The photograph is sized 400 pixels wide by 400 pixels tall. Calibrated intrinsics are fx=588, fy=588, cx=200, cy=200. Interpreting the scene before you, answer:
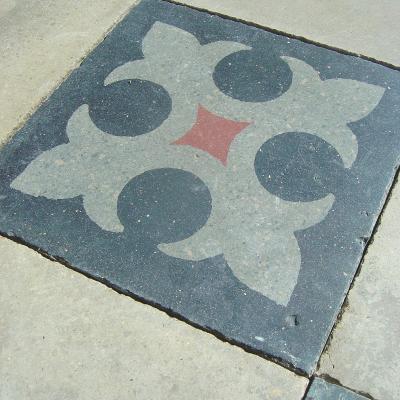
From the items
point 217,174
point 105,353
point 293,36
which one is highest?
point 293,36

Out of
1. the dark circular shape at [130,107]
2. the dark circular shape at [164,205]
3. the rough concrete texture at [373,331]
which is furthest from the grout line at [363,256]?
the dark circular shape at [130,107]

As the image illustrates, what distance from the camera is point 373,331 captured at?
5.18ft

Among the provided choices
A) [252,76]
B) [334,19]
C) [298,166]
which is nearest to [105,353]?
[298,166]

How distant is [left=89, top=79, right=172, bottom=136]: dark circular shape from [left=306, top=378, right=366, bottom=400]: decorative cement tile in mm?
1030

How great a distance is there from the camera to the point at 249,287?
5.46 ft

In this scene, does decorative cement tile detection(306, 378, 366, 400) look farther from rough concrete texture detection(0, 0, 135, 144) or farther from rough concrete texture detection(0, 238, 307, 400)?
rough concrete texture detection(0, 0, 135, 144)

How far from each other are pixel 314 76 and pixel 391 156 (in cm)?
46

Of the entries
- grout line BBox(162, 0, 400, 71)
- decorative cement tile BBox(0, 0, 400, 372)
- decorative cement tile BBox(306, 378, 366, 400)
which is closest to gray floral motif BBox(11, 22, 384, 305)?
decorative cement tile BBox(0, 0, 400, 372)

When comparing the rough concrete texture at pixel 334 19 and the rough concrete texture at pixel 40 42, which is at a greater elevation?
the rough concrete texture at pixel 334 19

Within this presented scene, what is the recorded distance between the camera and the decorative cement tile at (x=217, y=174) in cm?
167

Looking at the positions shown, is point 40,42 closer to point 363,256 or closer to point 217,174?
point 217,174

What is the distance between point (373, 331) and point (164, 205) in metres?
0.72

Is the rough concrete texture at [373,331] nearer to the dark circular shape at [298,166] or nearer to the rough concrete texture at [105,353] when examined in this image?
the rough concrete texture at [105,353]

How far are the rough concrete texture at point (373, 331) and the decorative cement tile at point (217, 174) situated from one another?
4cm
